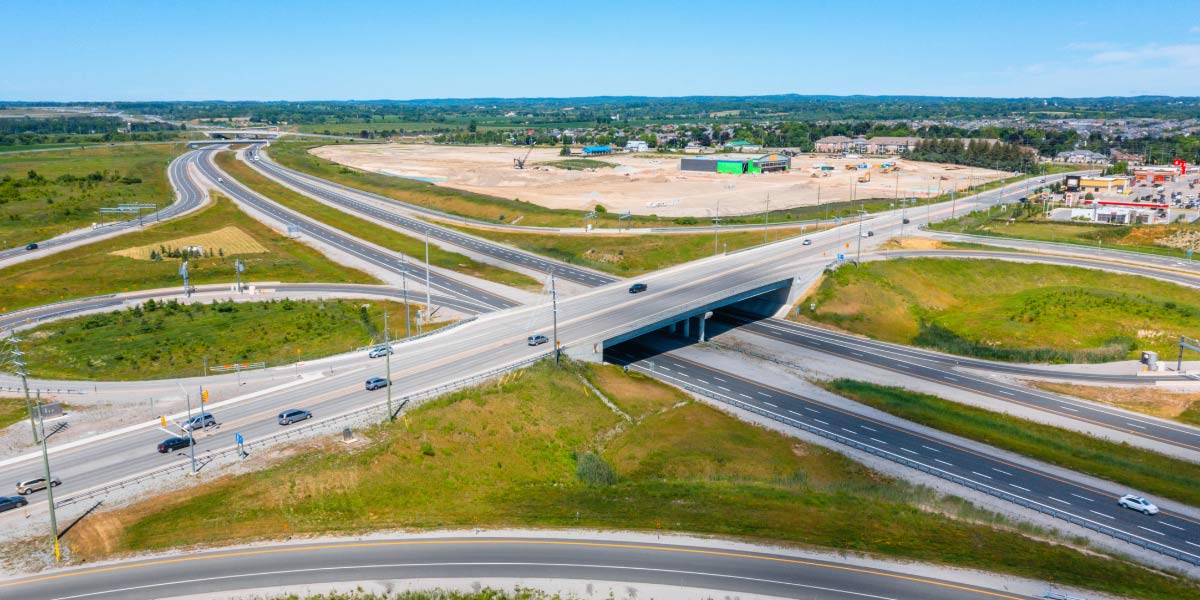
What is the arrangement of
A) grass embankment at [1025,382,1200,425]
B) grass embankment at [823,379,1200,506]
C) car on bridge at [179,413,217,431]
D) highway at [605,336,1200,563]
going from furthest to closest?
grass embankment at [1025,382,1200,425] < grass embankment at [823,379,1200,506] < car on bridge at [179,413,217,431] < highway at [605,336,1200,563]

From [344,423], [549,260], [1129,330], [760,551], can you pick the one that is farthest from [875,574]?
[549,260]

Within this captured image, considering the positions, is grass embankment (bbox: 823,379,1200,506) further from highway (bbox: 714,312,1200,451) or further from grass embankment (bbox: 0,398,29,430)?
grass embankment (bbox: 0,398,29,430)

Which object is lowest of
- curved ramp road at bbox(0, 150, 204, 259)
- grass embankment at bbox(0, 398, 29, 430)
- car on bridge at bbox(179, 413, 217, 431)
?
grass embankment at bbox(0, 398, 29, 430)

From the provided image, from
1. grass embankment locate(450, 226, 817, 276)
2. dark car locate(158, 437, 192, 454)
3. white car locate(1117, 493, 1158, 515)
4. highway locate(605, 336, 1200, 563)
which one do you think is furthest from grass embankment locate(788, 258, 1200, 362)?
dark car locate(158, 437, 192, 454)

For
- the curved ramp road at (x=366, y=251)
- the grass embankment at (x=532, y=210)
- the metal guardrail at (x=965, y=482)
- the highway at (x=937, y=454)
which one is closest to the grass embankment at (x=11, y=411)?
the curved ramp road at (x=366, y=251)

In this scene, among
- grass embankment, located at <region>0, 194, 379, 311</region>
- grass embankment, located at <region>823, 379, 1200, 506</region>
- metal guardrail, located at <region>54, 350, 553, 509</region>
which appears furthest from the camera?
grass embankment, located at <region>0, 194, 379, 311</region>

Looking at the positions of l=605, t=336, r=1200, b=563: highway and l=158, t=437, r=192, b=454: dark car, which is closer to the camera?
l=605, t=336, r=1200, b=563: highway

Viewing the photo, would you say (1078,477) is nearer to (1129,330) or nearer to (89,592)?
(1129,330)
